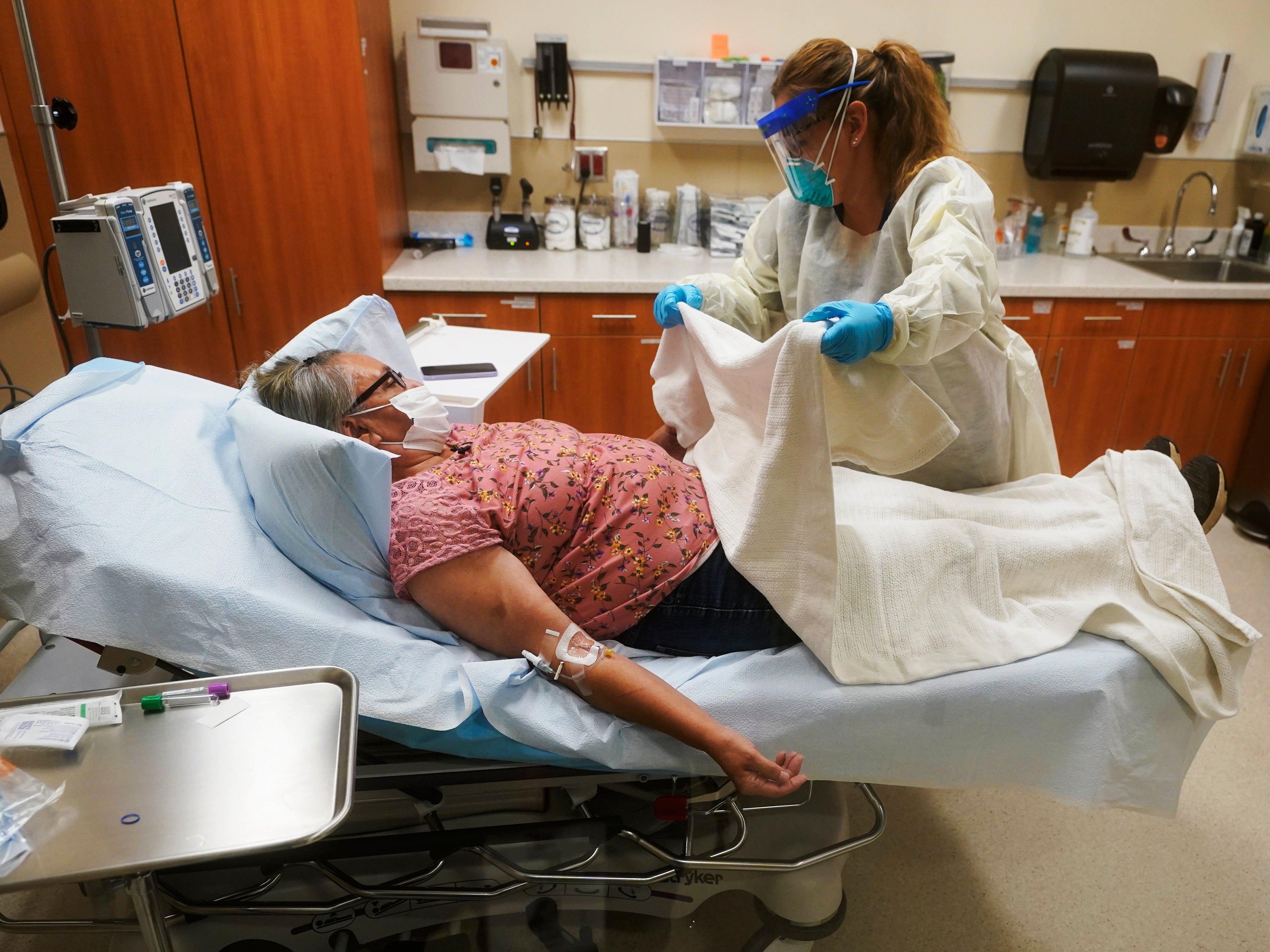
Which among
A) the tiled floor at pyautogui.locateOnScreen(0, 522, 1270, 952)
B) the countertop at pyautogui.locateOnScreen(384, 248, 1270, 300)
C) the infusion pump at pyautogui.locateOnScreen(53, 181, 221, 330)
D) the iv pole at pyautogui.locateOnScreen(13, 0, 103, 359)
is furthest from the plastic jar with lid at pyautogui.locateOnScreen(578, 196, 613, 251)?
the tiled floor at pyautogui.locateOnScreen(0, 522, 1270, 952)

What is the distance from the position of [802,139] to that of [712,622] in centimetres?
96

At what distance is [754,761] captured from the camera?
1.21 m

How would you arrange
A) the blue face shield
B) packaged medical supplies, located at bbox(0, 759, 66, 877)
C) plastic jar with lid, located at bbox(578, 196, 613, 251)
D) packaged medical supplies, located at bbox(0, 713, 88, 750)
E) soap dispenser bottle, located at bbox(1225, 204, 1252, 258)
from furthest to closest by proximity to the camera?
soap dispenser bottle, located at bbox(1225, 204, 1252, 258), plastic jar with lid, located at bbox(578, 196, 613, 251), the blue face shield, packaged medical supplies, located at bbox(0, 713, 88, 750), packaged medical supplies, located at bbox(0, 759, 66, 877)

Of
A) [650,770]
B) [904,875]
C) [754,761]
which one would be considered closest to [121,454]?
[650,770]

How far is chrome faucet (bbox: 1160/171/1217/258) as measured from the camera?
3498 millimetres

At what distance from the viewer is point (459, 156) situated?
10.6 ft

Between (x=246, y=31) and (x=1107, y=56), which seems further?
(x=1107, y=56)

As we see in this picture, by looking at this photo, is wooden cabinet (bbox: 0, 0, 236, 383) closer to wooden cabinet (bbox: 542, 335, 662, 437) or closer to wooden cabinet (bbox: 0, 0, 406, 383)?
wooden cabinet (bbox: 0, 0, 406, 383)

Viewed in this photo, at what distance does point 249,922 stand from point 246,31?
8.14ft

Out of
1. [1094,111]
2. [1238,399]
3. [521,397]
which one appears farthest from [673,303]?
[1238,399]

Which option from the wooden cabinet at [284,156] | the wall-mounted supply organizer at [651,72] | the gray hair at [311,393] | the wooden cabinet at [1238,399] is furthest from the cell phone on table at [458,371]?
the wooden cabinet at [1238,399]

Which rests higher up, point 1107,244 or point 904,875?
point 1107,244

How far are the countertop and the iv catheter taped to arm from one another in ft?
6.06

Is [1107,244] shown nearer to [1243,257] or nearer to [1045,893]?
[1243,257]
